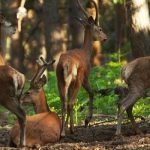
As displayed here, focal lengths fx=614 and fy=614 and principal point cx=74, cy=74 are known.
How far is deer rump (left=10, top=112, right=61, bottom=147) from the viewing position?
10219 millimetres

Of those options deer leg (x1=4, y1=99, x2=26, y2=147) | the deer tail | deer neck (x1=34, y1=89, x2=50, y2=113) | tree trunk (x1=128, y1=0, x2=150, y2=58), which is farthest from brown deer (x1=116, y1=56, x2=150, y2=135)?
tree trunk (x1=128, y1=0, x2=150, y2=58)

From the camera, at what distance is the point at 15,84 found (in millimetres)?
9930

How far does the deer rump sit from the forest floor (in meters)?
0.19

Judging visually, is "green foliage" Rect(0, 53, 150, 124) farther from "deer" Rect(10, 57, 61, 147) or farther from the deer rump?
the deer rump

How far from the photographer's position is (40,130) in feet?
34.0

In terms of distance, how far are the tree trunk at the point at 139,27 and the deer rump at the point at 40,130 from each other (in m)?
4.47

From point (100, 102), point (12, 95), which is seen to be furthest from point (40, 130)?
point (100, 102)

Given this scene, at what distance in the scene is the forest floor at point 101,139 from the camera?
9244 mm

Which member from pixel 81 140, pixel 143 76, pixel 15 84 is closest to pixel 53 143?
pixel 81 140

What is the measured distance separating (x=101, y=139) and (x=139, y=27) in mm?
4680

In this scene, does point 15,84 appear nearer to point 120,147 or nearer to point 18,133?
point 18,133

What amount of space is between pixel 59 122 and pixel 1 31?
260 cm

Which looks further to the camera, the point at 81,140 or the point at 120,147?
the point at 81,140

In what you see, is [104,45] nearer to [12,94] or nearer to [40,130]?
[40,130]
